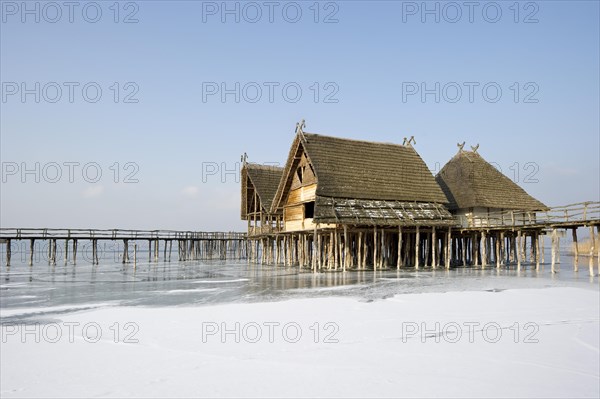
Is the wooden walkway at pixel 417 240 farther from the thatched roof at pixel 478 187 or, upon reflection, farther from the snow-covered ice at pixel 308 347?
the snow-covered ice at pixel 308 347

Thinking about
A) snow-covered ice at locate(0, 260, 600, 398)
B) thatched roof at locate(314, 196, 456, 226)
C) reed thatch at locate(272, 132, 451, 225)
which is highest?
reed thatch at locate(272, 132, 451, 225)

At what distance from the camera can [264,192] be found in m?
38.4

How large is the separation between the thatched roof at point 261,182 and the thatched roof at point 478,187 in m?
12.1

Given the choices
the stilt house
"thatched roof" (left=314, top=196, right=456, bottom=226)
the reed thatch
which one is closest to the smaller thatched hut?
the reed thatch

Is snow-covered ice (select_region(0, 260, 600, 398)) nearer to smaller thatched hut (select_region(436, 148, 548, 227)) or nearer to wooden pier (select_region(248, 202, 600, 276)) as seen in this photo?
wooden pier (select_region(248, 202, 600, 276))

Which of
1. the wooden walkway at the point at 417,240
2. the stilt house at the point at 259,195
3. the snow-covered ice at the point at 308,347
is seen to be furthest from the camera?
the stilt house at the point at 259,195

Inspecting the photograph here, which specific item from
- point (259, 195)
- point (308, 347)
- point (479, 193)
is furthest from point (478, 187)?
point (308, 347)

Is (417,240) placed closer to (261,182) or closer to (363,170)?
(363,170)

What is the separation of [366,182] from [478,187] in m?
8.02

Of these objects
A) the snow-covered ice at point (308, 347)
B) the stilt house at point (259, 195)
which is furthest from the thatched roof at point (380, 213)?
the snow-covered ice at point (308, 347)

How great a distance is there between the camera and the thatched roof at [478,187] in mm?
32250

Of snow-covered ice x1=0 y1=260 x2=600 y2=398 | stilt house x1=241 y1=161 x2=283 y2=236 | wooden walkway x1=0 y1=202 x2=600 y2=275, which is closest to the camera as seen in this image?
snow-covered ice x1=0 y1=260 x2=600 y2=398

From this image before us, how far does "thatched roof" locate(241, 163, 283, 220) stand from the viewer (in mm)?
38125

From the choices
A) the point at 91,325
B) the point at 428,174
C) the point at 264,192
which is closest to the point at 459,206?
the point at 428,174
